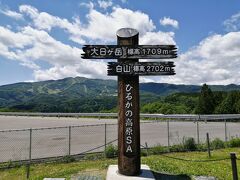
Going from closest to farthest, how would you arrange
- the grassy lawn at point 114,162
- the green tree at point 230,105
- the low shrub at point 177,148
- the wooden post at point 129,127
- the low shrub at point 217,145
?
the wooden post at point 129,127
the grassy lawn at point 114,162
the low shrub at point 177,148
the low shrub at point 217,145
the green tree at point 230,105

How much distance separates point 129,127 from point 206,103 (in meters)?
41.6

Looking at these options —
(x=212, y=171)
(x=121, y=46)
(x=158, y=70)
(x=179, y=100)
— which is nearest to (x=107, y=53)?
(x=121, y=46)

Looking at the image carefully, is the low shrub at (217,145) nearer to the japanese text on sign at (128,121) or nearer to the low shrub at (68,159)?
the low shrub at (68,159)

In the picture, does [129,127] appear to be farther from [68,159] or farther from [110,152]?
[68,159]

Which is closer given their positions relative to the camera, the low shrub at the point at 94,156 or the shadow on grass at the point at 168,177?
the shadow on grass at the point at 168,177

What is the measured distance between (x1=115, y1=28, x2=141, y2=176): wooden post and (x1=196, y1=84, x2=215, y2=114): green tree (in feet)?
135

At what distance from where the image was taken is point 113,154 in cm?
1541

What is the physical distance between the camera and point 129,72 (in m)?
10.3

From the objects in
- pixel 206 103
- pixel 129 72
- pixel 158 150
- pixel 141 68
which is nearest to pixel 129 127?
pixel 129 72

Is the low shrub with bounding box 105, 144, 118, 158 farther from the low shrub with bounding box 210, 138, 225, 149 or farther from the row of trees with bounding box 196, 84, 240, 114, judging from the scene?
the row of trees with bounding box 196, 84, 240, 114

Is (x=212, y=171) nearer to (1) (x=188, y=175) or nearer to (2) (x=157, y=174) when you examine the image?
(1) (x=188, y=175)

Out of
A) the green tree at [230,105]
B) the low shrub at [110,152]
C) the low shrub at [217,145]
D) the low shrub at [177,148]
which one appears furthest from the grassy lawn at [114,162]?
the green tree at [230,105]

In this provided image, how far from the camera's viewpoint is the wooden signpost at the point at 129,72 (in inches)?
400

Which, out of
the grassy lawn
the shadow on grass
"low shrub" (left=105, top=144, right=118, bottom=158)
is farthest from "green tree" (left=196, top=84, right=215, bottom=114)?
the shadow on grass
